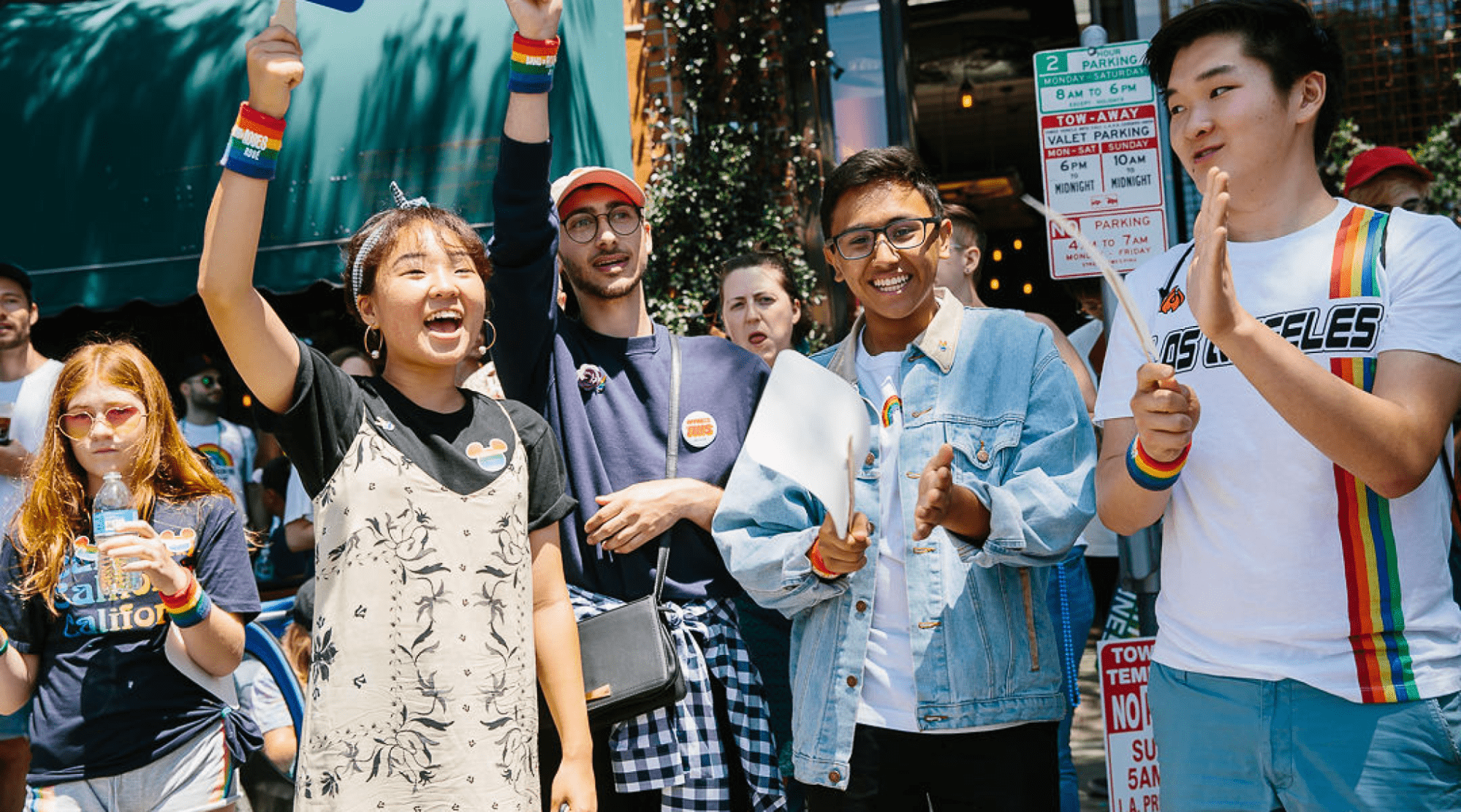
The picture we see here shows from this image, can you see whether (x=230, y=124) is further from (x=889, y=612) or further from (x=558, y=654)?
(x=889, y=612)

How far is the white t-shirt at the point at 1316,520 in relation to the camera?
2152 millimetres

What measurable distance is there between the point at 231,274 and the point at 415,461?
484 mm

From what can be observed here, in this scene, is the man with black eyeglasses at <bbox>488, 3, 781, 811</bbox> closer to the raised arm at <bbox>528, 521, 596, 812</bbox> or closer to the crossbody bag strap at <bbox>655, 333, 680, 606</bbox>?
the crossbody bag strap at <bbox>655, 333, 680, 606</bbox>

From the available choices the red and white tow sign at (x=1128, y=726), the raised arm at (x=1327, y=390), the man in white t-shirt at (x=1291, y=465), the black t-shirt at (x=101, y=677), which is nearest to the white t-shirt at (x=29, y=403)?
the black t-shirt at (x=101, y=677)

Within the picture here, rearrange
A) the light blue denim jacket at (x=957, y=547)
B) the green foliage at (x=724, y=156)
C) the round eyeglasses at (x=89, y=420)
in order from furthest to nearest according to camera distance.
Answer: the green foliage at (x=724, y=156) < the round eyeglasses at (x=89, y=420) < the light blue denim jacket at (x=957, y=547)

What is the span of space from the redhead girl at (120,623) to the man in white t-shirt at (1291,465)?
2324mm

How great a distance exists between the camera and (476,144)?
24.0ft

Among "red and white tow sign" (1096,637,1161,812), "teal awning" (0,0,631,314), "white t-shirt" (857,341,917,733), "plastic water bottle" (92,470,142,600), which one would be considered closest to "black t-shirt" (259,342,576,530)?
"white t-shirt" (857,341,917,733)

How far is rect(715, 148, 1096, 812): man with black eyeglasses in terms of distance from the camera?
2586 millimetres

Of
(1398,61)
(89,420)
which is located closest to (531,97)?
(89,420)

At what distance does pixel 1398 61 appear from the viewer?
766 centimetres

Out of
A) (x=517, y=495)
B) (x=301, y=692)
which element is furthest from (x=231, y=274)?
(x=301, y=692)

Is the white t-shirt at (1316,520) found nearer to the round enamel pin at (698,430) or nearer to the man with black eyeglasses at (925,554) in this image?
the man with black eyeglasses at (925,554)

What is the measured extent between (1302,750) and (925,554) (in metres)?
0.83
